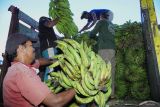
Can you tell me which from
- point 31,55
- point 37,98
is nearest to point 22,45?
point 31,55

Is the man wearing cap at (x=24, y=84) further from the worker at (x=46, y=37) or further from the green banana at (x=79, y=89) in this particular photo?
the worker at (x=46, y=37)

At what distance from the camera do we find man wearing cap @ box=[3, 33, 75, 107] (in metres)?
3.10

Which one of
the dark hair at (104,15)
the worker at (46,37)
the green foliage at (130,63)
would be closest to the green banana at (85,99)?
the worker at (46,37)

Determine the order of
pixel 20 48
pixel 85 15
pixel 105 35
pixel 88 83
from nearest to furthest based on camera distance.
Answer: pixel 88 83, pixel 20 48, pixel 105 35, pixel 85 15

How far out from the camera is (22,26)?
316 inches

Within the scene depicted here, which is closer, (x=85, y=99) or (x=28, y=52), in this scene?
(x=85, y=99)

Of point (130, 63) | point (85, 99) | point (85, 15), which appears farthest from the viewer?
point (130, 63)

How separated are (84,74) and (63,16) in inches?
157

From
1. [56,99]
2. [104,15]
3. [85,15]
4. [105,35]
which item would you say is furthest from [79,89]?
[85,15]

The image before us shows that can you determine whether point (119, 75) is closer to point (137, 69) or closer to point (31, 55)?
point (137, 69)

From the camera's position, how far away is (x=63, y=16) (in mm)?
6805

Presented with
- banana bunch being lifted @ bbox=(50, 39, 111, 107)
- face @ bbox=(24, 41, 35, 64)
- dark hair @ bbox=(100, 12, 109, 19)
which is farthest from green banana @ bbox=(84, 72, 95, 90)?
dark hair @ bbox=(100, 12, 109, 19)

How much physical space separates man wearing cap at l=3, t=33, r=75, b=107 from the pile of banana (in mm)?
2746

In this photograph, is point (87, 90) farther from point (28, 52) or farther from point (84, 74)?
point (28, 52)
